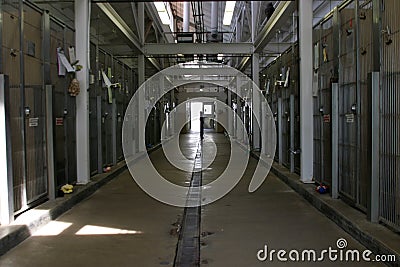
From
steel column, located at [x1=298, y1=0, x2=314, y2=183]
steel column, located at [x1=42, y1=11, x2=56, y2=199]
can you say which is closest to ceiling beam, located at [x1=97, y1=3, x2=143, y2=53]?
steel column, located at [x1=42, y1=11, x2=56, y2=199]

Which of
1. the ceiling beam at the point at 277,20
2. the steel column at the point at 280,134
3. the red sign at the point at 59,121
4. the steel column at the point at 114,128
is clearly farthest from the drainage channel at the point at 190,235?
the ceiling beam at the point at 277,20

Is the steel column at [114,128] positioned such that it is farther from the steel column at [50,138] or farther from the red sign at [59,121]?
the steel column at [50,138]

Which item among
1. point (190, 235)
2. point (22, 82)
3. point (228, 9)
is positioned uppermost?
point (228, 9)

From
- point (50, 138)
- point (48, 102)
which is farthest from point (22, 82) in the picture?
point (50, 138)

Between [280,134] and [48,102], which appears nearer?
[48,102]

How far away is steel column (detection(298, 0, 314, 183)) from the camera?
22.7 feet

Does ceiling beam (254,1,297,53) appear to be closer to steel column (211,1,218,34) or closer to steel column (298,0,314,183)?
steel column (298,0,314,183)

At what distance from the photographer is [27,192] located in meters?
5.12

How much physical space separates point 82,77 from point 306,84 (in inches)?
131

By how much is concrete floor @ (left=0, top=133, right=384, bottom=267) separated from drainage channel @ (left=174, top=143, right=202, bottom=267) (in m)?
0.07

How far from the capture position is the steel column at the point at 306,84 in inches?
272

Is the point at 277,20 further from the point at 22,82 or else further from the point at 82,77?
the point at 22,82

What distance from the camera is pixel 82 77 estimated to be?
7.00 metres

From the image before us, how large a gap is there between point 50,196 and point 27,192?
736 mm
